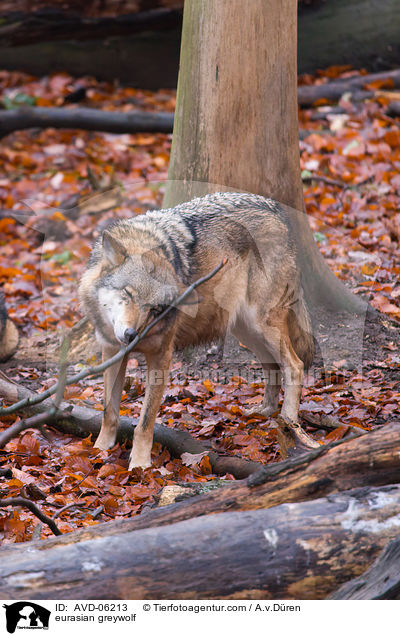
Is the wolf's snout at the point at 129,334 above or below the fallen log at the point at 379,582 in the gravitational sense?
above

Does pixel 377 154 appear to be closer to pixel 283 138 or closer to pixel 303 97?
pixel 303 97

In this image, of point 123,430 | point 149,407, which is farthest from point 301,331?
point 123,430

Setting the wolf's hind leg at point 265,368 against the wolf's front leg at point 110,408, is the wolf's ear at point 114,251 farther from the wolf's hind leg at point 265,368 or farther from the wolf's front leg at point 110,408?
the wolf's hind leg at point 265,368

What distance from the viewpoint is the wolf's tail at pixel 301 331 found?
19.8 feet

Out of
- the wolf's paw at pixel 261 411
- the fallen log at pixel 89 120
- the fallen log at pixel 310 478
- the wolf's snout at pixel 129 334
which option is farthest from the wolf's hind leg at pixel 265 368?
the fallen log at pixel 89 120

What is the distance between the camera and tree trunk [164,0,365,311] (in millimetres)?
6148

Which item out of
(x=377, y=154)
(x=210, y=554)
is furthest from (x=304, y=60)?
(x=210, y=554)

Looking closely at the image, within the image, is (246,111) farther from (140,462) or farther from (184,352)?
(140,462)

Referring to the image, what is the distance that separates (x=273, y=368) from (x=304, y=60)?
818cm

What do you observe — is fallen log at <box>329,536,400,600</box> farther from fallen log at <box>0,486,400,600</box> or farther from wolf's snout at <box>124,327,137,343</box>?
wolf's snout at <box>124,327,137,343</box>

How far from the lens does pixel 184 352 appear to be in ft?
21.5
